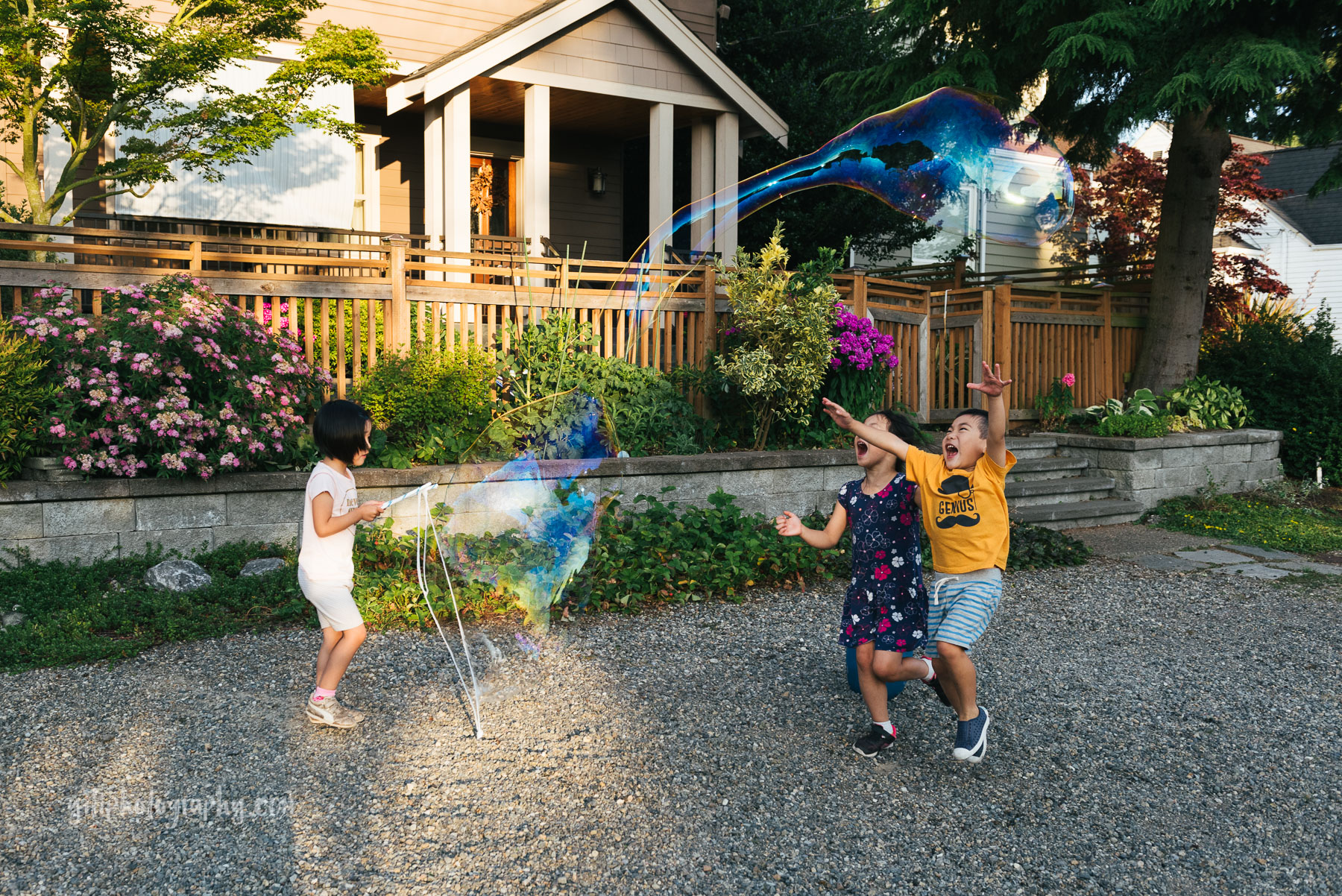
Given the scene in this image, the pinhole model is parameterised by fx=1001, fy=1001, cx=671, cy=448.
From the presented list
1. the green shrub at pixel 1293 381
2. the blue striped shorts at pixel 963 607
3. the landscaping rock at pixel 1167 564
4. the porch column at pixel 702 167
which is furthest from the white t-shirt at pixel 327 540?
the green shrub at pixel 1293 381

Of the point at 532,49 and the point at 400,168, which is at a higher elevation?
the point at 532,49

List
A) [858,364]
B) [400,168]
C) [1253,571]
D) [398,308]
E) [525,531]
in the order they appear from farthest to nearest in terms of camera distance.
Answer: [400,168] < [858,364] < [398,308] < [1253,571] < [525,531]

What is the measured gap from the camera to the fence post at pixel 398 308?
7.40m

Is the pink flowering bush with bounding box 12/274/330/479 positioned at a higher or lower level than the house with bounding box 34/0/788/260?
lower

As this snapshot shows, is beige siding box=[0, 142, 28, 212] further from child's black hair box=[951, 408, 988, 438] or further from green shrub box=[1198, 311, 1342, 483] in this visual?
green shrub box=[1198, 311, 1342, 483]

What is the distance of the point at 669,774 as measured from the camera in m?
3.48

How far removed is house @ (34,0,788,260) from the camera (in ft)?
35.3

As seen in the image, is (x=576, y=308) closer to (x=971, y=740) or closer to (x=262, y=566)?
(x=262, y=566)

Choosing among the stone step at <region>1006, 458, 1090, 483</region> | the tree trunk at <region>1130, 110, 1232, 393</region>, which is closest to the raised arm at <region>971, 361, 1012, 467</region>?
the stone step at <region>1006, 458, 1090, 483</region>

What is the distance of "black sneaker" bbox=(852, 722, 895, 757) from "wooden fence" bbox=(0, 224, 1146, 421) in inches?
172

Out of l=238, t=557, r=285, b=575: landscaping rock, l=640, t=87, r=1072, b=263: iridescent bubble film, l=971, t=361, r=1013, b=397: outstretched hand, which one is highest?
l=640, t=87, r=1072, b=263: iridescent bubble film

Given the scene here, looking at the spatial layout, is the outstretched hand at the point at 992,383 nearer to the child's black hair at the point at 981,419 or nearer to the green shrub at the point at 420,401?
the child's black hair at the point at 981,419

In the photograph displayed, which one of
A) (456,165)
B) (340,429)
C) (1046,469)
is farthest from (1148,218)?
(340,429)

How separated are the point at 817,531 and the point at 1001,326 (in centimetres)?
730
